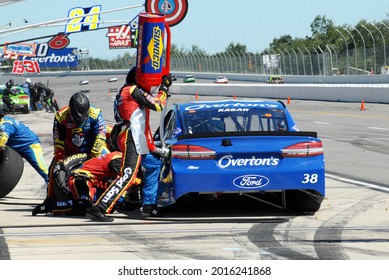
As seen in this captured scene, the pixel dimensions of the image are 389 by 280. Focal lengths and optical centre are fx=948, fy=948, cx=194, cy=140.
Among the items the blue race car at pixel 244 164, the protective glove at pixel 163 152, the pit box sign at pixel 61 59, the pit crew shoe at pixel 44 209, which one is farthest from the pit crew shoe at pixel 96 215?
the pit box sign at pixel 61 59

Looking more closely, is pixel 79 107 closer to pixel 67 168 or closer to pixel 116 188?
pixel 67 168

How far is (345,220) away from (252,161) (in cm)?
109

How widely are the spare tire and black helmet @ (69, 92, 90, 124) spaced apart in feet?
5.73

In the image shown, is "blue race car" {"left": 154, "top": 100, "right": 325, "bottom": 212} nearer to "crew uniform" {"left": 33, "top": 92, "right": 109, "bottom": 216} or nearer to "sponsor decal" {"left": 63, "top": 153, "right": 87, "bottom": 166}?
"crew uniform" {"left": 33, "top": 92, "right": 109, "bottom": 216}

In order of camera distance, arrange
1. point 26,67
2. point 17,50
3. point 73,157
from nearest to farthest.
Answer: point 73,157 → point 26,67 → point 17,50

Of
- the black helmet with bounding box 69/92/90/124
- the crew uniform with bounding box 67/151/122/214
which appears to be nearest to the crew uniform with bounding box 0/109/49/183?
the black helmet with bounding box 69/92/90/124

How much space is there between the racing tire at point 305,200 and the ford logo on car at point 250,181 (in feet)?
1.83

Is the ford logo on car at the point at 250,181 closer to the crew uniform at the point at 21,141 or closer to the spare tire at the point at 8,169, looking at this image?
the crew uniform at the point at 21,141

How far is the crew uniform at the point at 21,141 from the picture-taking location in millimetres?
11830

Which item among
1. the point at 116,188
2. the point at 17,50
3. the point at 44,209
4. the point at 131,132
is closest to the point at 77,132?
the point at 44,209

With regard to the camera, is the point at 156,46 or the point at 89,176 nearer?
the point at 156,46

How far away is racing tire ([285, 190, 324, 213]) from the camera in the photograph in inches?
384

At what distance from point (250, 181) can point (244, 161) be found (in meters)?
0.21

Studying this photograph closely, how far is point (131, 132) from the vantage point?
9.96m
